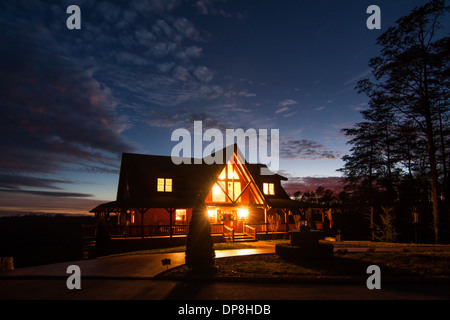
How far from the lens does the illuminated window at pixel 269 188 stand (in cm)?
3347

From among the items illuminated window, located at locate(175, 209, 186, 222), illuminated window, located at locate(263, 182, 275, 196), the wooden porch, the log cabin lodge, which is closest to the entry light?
the log cabin lodge

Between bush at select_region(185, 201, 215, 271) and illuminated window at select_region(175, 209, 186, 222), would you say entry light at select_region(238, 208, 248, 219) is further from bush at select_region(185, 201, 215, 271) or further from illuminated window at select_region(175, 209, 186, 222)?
bush at select_region(185, 201, 215, 271)

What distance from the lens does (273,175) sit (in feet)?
114

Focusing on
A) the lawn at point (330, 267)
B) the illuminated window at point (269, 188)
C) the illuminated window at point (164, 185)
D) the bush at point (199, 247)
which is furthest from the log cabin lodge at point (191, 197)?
the bush at point (199, 247)

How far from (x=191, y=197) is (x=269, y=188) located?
10773 millimetres

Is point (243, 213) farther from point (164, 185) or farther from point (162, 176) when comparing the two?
point (162, 176)

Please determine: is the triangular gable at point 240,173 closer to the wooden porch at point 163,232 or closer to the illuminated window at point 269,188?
the wooden porch at point 163,232

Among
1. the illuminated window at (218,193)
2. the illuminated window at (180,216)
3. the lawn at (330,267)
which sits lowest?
the lawn at (330,267)

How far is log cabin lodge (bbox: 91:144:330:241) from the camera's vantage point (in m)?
25.1

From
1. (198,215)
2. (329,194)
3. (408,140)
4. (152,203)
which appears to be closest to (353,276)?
(198,215)

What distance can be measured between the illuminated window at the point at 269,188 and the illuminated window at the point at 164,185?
11.4m

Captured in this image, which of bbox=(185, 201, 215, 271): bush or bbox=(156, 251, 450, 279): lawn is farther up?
bbox=(185, 201, 215, 271): bush

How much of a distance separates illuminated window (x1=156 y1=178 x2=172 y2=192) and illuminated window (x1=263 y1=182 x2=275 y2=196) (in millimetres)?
11356

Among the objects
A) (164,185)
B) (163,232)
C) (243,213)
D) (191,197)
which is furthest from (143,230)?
(243,213)
